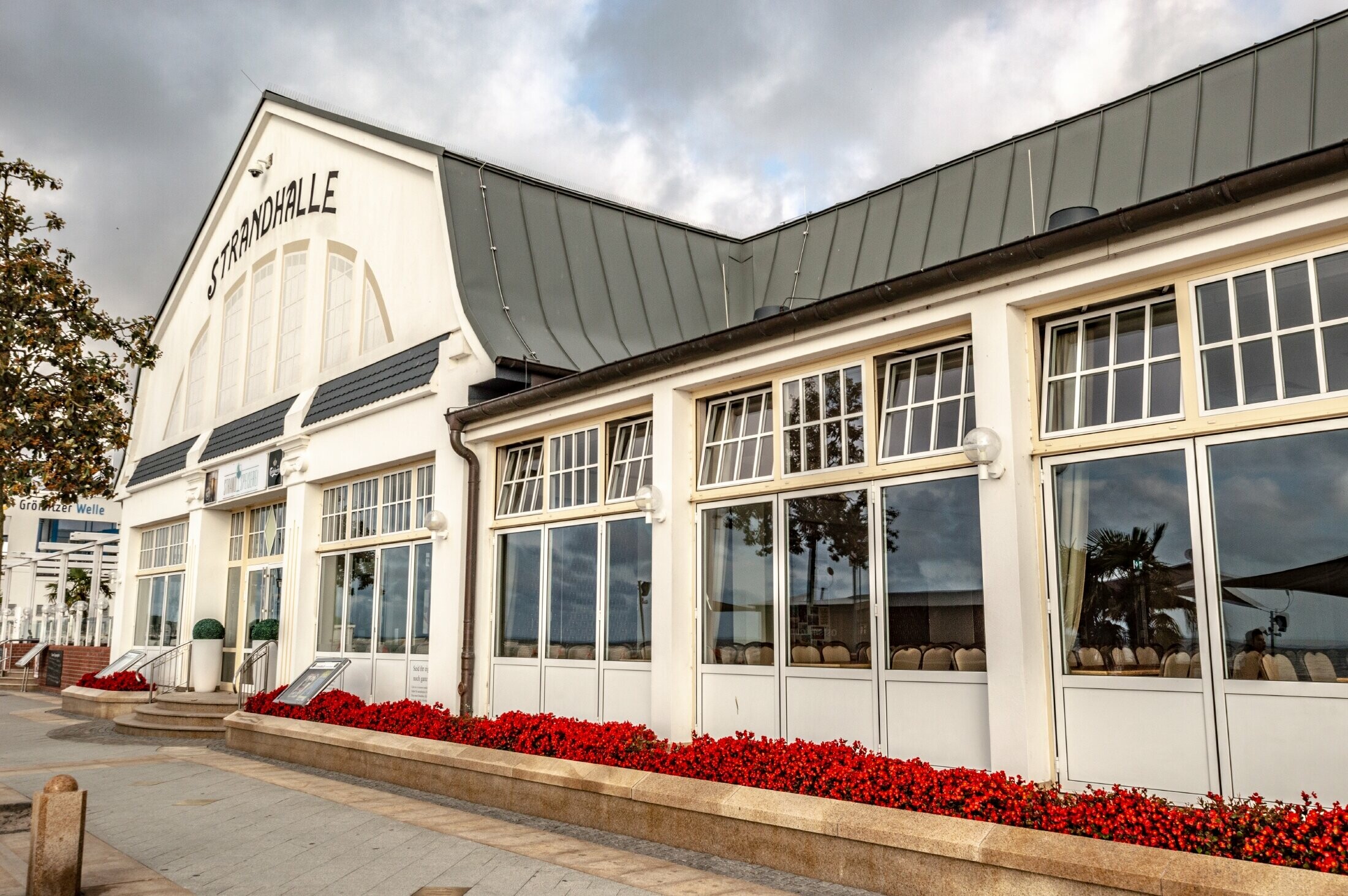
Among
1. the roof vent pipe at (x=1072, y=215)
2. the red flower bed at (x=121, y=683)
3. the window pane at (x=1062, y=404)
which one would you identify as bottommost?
the red flower bed at (x=121, y=683)

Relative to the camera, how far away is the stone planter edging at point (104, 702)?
18.5 meters

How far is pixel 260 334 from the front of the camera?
2008 cm

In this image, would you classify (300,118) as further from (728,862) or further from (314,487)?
(728,862)

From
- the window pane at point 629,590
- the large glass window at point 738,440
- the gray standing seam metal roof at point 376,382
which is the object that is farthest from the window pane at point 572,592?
the gray standing seam metal roof at point 376,382

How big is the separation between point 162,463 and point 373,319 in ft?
31.5

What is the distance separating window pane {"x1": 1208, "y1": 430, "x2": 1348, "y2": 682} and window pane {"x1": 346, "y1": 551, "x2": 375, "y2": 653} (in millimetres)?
11449

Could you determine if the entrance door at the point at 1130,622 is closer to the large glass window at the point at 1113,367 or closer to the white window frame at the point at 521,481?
the large glass window at the point at 1113,367

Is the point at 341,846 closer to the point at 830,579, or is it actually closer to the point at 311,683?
the point at 830,579

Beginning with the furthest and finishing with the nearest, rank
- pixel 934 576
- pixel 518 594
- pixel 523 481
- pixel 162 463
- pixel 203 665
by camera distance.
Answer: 1. pixel 162 463
2. pixel 203 665
3. pixel 523 481
4. pixel 518 594
5. pixel 934 576

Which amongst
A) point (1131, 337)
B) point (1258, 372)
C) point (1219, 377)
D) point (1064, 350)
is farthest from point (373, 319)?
point (1258, 372)

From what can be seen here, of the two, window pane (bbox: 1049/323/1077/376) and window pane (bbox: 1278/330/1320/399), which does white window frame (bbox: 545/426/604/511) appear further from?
window pane (bbox: 1278/330/1320/399)

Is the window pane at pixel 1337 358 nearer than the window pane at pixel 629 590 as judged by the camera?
Yes

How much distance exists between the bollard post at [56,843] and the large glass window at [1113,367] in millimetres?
6769

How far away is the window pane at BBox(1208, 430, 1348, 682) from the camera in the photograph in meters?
5.79
